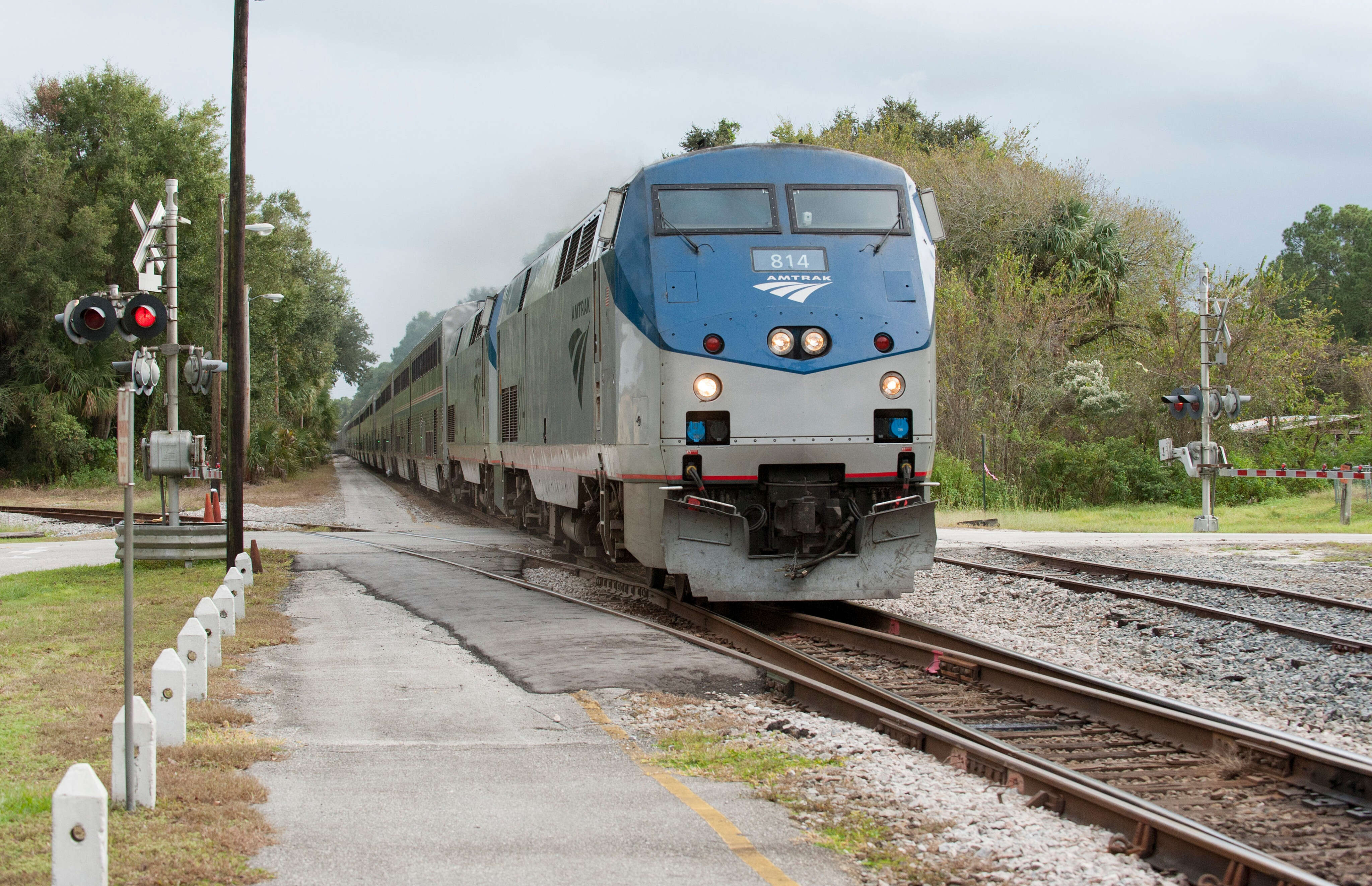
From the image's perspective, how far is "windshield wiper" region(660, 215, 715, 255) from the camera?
31.3ft

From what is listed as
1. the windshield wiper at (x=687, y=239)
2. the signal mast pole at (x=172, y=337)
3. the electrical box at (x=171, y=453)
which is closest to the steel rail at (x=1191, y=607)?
the windshield wiper at (x=687, y=239)

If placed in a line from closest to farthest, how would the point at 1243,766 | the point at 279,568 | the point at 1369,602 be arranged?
1. the point at 1243,766
2. the point at 1369,602
3. the point at 279,568

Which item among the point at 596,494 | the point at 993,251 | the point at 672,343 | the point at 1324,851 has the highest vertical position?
the point at 993,251

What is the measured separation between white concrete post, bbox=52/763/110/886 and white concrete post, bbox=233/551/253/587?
8.90 metres

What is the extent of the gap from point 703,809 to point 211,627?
486cm

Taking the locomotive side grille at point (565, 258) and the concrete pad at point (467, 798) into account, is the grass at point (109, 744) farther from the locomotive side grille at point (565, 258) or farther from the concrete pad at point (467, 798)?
the locomotive side grille at point (565, 258)

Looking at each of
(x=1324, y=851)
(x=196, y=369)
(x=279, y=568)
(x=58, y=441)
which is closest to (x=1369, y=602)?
(x=1324, y=851)

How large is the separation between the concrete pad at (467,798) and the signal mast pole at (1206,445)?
17.1 meters

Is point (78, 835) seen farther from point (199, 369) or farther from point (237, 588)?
point (199, 369)

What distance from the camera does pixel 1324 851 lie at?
15.2ft

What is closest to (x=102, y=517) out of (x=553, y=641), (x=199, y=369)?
(x=199, y=369)

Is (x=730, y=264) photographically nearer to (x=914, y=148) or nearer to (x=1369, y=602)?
(x=1369, y=602)

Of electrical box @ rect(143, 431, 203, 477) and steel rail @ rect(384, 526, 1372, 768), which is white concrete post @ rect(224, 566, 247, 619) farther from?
electrical box @ rect(143, 431, 203, 477)

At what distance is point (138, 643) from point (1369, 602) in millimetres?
11477
